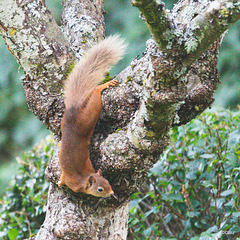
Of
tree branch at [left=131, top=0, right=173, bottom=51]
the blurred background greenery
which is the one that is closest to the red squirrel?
tree branch at [left=131, top=0, right=173, bottom=51]

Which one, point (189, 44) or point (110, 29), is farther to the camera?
point (110, 29)

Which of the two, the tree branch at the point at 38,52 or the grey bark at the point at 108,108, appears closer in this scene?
the grey bark at the point at 108,108

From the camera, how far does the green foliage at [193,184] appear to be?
206 cm

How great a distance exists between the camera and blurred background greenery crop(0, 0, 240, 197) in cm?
418

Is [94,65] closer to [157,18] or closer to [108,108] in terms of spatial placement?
[108,108]

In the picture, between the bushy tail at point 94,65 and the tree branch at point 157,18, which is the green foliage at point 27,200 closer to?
the bushy tail at point 94,65

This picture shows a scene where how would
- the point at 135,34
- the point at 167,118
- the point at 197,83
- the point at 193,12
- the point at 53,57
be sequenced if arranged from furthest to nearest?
the point at 135,34 → the point at 53,57 → the point at 197,83 → the point at 193,12 → the point at 167,118

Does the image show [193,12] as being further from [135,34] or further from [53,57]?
[135,34]

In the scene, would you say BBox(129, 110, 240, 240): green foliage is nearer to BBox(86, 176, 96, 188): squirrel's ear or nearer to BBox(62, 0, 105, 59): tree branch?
BBox(86, 176, 96, 188): squirrel's ear

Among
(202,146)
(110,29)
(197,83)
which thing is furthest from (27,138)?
(197,83)

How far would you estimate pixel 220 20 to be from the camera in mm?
1167

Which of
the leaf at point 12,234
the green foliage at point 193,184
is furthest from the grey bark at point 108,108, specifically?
the leaf at point 12,234

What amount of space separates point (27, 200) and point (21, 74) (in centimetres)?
300

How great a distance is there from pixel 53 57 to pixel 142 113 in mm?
614
